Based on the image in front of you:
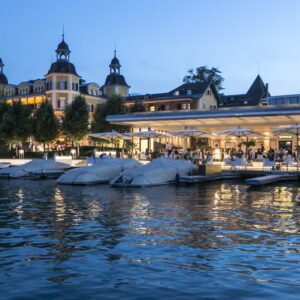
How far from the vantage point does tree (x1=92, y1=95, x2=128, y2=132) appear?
171 feet

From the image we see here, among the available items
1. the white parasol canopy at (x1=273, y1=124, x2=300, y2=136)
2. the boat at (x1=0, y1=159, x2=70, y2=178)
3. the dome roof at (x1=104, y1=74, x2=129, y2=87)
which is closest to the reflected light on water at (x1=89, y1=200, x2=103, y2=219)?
the boat at (x1=0, y1=159, x2=70, y2=178)

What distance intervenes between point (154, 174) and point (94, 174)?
11.5 ft

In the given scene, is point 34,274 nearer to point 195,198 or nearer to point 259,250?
point 259,250

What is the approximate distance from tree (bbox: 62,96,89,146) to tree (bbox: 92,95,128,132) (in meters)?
1.51

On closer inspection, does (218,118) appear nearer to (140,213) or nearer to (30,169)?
(30,169)

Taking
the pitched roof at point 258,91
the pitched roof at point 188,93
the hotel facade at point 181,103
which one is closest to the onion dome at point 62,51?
the hotel facade at point 181,103

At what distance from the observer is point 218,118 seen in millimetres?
39594

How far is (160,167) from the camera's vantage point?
25234 millimetres

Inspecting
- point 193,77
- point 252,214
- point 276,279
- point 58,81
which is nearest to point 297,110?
point 252,214

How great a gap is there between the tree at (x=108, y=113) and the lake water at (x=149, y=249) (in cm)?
3478

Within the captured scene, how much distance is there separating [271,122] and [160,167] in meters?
18.3

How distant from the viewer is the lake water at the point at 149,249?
272 inches

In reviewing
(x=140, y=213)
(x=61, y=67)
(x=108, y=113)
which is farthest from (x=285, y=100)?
(x=140, y=213)

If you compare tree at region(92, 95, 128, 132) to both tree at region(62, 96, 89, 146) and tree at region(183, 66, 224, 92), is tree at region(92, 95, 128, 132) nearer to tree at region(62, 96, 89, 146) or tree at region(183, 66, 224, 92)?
tree at region(62, 96, 89, 146)
